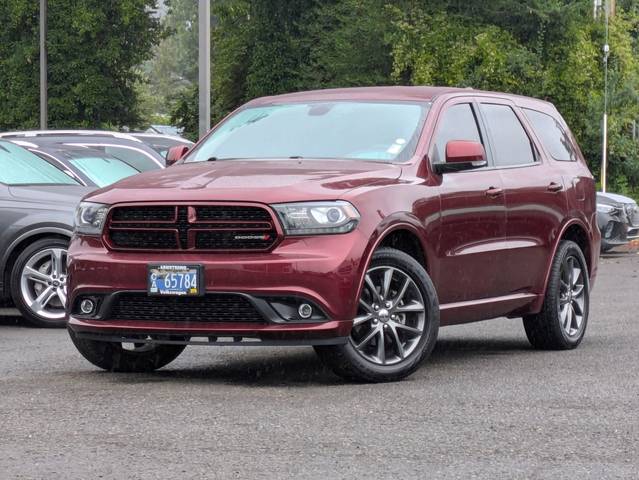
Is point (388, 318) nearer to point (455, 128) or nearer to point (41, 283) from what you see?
point (455, 128)

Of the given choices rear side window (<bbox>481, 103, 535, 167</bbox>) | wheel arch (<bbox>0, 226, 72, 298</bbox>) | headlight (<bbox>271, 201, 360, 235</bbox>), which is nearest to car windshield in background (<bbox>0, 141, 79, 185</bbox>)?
wheel arch (<bbox>0, 226, 72, 298</bbox>)

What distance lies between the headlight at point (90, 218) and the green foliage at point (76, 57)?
44.1 meters

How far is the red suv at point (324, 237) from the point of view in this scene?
8.57 meters

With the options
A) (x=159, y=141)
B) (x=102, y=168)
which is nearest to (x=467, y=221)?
(x=102, y=168)

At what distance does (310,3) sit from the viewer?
49094mm

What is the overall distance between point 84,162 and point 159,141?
1.87m

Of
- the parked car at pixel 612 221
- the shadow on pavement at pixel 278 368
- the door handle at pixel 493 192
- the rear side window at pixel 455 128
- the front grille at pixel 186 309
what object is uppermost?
the rear side window at pixel 455 128

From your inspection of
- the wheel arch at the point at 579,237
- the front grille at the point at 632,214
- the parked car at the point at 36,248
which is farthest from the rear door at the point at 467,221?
the front grille at the point at 632,214

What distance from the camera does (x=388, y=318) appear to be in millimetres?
8938

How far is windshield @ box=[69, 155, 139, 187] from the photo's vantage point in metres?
14.1

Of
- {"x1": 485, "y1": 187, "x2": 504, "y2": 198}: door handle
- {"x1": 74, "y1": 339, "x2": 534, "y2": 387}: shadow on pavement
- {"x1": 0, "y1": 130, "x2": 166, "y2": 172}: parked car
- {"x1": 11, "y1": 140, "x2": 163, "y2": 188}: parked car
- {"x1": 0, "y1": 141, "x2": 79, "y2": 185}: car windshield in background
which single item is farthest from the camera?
{"x1": 0, "y1": 130, "x2": 166, "y2": 172}: parked car

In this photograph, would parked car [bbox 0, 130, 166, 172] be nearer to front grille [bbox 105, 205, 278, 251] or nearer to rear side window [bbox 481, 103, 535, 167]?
rear side window [bbox 481, 103, 535, 167]

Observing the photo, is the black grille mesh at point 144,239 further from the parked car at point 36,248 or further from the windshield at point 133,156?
the windshield at point 133,156

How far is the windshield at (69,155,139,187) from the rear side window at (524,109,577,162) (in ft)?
13.7
